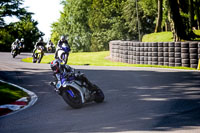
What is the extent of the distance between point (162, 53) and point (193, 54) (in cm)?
202

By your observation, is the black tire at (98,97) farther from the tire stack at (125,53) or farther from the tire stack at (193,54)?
the tire stack at (125,53)

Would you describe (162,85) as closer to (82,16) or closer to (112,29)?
(112,29)

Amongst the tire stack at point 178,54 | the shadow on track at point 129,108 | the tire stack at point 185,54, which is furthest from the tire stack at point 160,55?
the shadow on track at point 129,108

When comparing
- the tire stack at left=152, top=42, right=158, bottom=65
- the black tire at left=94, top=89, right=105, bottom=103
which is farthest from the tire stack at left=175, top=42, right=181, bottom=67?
the black tire at left=94, top=89, right=105, bottom=103

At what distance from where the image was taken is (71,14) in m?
68.1

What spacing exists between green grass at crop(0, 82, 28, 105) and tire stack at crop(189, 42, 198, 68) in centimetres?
905

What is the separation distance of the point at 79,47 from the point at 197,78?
58.4 metres

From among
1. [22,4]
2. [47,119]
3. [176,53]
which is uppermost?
[22,4]

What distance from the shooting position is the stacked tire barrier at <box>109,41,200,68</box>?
55.2 ft

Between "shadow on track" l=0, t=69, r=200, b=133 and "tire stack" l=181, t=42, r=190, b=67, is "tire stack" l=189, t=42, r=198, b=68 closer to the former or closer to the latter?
"tire stack" l=181, t=42, r=190, b=67

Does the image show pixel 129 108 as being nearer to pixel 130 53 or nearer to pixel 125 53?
pixel 130 53

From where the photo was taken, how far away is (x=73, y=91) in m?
8.66

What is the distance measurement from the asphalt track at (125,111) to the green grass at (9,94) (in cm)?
62

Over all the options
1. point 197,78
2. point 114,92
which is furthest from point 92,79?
point 197,78
